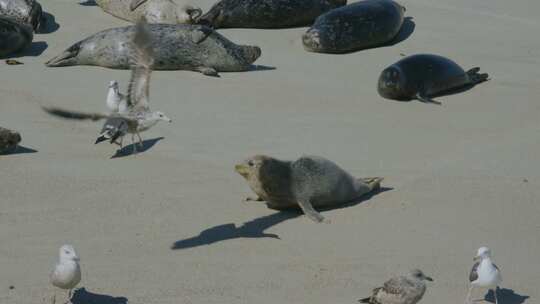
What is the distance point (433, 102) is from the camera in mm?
10359

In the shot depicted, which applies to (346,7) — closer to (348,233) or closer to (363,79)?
(363,79)

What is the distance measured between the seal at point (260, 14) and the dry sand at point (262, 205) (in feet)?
2.13

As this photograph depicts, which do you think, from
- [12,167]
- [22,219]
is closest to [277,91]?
[12,167]

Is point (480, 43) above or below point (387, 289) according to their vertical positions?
above

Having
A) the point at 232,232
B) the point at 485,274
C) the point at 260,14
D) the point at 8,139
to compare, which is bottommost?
the point at 232,232

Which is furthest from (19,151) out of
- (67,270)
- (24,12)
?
(24,12)

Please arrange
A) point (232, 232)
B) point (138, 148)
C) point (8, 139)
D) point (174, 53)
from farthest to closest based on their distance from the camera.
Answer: point (174, 53) < point (138, 148) < point (8, 139) < point (232, 232)

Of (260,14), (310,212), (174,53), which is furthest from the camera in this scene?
(260,14)

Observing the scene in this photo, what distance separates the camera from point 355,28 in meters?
12.0

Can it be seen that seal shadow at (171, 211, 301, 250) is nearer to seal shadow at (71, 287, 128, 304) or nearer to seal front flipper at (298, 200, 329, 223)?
seal front flipper at (298, 200, 329, 223)

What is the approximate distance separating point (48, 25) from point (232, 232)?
632 centimetres

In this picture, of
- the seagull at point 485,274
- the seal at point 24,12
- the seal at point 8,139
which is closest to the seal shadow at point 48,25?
the seal at point 24,12

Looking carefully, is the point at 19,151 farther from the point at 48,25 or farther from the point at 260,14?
the point at 260,14

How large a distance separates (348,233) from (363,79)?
413 centimetres
